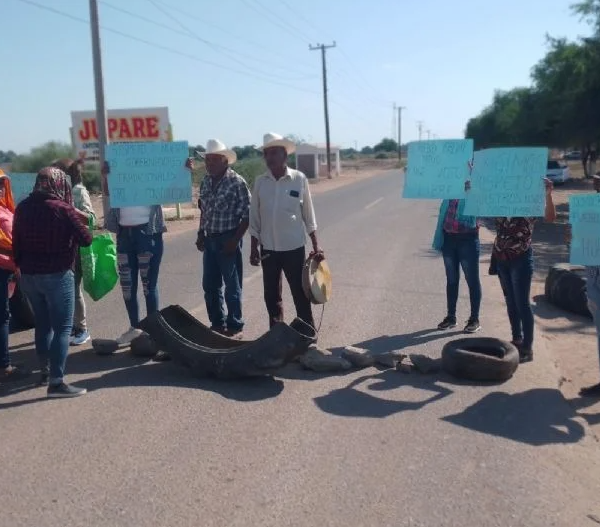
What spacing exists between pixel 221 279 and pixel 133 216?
1.04m

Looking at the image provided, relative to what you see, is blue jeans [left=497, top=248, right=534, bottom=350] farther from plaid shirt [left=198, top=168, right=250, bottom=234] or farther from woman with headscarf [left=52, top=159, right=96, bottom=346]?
woman with headscarf [left=52, top=159, right=96, bottom=346]

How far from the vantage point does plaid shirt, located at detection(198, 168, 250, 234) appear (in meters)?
6.38

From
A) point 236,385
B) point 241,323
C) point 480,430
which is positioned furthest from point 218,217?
point 480,430

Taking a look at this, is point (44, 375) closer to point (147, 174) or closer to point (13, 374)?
point (13, 374)

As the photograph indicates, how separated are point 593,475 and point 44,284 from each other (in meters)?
4.02

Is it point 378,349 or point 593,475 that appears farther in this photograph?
point 378,349

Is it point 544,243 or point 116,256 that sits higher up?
point 116,256

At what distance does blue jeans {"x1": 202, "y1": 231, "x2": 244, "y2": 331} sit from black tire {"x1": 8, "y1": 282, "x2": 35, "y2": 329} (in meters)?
2.19

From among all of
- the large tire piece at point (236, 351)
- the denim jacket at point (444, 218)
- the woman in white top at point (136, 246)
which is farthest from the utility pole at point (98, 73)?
the large tire piece at point (236, 351)

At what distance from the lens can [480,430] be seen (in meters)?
4.62

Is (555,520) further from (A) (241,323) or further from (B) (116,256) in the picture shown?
(B) (116,256)

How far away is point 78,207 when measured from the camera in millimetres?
6621

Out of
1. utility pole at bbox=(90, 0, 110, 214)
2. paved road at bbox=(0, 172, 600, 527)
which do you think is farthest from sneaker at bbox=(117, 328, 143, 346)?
utility pole at bbox=(90, 0, 110, 214)

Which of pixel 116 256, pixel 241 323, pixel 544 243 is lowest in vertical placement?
pixel 544 243
